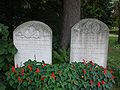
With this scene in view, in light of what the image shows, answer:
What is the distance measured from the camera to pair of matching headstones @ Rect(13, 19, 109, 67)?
16.9ft

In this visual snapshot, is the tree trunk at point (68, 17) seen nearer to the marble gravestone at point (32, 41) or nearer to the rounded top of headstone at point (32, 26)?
the marble gravestone at point (32, 41)

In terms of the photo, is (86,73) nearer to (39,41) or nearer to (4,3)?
(39,41)

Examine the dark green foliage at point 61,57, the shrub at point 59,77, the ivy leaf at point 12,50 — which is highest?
the ivy leaf at point 12,50

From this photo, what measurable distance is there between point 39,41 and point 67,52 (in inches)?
48.6

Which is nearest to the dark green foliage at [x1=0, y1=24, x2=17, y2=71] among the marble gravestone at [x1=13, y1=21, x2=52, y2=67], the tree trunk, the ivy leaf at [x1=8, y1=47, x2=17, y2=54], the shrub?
the ivy leaf at [x1=8, y1=47, x2=17, y2=54]

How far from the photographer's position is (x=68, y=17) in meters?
6.59

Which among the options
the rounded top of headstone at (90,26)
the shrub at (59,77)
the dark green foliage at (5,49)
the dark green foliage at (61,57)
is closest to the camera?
the shrub at (59,77)

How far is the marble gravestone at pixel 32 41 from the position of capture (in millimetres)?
5129

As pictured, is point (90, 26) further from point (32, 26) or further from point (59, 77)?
point (59, 77)

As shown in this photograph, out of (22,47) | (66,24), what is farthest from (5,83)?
(66,24)

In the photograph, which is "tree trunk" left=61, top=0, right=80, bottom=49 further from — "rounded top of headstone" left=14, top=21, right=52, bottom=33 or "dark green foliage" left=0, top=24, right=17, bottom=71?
"dark green foliage" left=0, top=24, right=17, bottom=71

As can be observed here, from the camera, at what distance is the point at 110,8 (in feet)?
58.3

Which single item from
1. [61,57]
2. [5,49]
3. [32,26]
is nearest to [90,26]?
[61,57]

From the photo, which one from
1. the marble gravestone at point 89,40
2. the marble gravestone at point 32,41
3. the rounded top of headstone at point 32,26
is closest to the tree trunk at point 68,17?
the marble gravestone at point 89,40
